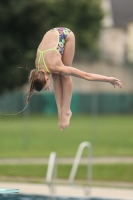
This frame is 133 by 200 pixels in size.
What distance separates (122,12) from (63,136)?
27950 millimetres

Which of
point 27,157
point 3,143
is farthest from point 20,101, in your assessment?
point 27,157

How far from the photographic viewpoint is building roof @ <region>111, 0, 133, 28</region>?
56344 millimetres

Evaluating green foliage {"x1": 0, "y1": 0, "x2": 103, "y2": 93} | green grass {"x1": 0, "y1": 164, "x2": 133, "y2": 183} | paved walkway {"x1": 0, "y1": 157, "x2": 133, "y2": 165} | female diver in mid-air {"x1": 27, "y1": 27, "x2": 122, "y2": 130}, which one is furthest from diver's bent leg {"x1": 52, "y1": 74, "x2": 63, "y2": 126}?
green foliage {"x1": 0, "y1": 0, "x2": 103, "y2": 93}

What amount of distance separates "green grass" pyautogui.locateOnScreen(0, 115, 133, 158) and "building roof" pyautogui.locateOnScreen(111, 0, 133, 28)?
39.8 feet

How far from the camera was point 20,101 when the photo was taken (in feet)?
144

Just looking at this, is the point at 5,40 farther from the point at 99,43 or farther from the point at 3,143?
the point at 99,43

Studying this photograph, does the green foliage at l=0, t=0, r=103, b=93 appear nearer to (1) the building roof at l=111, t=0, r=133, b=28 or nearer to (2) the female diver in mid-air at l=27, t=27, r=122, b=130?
(1) the building roof at l=111, t=0, r=133, b=28

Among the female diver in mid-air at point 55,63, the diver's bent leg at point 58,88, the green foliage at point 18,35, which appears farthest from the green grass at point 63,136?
the female diver in mid-air at point 55,63

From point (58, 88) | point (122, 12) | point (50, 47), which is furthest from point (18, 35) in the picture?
point (50, 47)

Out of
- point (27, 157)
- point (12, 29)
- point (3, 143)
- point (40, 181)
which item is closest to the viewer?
point (40, 181)

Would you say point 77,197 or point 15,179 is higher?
point 15,179

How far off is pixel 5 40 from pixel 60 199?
2559 centimetres

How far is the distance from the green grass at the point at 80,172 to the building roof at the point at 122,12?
36.2 meters

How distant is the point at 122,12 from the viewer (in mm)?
58500
